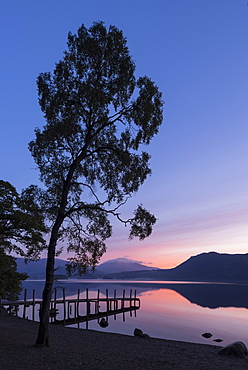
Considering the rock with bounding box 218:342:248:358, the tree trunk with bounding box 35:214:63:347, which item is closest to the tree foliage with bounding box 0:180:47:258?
the tree trunk with bounding box 35:214:63:347

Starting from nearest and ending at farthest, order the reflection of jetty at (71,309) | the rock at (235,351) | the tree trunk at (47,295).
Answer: the tree trunk at (47,295) → the rock at (235,351) → the reflection of jetty at (71,309)

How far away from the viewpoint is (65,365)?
1259cm

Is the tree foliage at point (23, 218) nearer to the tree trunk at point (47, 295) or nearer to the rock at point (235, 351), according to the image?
the tree trunk at point (47, 295)

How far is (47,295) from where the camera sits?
16.2 meters

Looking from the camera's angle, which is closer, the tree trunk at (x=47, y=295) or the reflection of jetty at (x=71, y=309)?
the tree trunk at (x=47, y=295)

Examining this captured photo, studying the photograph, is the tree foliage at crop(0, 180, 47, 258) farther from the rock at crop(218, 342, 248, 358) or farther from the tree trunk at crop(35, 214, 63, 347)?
the rock at crop(218, 342, 248, 358)

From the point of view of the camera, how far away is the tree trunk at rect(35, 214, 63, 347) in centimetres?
1588

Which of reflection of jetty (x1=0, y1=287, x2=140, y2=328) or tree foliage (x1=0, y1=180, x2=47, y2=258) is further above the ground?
tree foliage (x1=0, y1=180, x2=47, y2=258)

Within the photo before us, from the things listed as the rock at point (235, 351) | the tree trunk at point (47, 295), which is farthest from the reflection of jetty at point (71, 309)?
the rock at point (235, 351)

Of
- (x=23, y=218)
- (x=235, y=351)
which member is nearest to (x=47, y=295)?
(x=23, y=218)

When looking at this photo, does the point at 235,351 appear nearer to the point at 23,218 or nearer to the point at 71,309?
the point at 23,218

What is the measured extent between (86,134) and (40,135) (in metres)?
2.58

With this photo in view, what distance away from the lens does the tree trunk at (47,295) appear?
15884 millimetres

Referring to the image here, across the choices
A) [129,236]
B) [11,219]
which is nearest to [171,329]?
[129,236]
